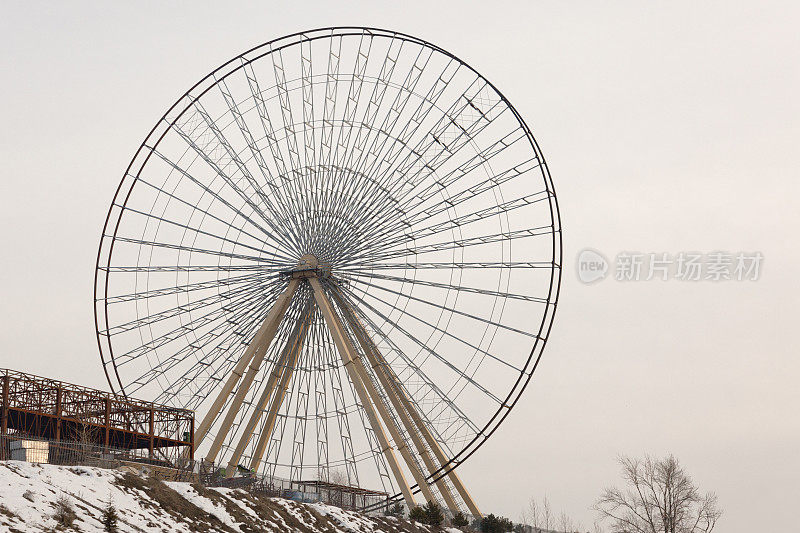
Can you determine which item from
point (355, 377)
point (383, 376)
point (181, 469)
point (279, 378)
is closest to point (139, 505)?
point (181, 469)

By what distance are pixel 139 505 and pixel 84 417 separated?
70.0 ft

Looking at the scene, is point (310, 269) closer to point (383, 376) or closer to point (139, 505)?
point (383, 376)

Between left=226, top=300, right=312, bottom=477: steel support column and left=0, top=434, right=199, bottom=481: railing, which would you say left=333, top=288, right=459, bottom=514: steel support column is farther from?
left=0, top=434, right=199, bottom=481: railing

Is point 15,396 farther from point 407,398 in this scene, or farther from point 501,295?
point 501,295

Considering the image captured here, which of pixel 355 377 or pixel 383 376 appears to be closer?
pixel 355 377

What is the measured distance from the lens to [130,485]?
3309 cm

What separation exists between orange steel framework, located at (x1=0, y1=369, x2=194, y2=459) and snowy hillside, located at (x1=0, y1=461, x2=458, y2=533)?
11.4m

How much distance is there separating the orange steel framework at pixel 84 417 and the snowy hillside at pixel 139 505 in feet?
37.4

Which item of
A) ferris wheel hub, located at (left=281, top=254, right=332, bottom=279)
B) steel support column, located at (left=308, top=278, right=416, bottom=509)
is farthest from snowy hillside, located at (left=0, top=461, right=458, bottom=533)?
ferris wheel hub, located at (left=281, top=254, right=332, bottom=279)

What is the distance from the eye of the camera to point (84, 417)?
51500 millimetres

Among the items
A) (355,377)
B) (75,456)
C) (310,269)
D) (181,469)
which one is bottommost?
(181,469)

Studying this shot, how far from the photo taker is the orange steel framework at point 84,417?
48.7 m

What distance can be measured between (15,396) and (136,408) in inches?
246

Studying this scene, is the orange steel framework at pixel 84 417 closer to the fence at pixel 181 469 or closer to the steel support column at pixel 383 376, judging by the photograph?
the fence at pixel 181 469
